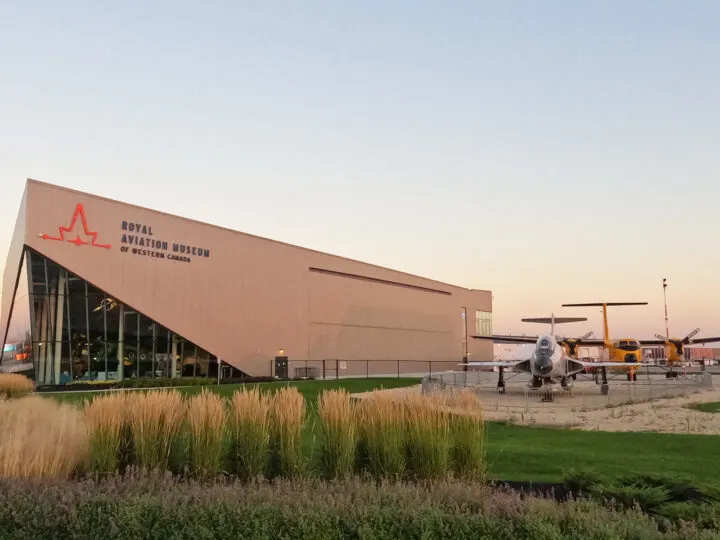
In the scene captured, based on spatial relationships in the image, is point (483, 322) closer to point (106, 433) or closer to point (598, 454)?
point (598, 454)

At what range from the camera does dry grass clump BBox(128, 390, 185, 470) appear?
767cm

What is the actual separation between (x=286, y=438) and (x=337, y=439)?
2.16ft

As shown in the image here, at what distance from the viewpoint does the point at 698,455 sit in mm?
10781

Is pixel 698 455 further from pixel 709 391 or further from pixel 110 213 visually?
pixel 110 213

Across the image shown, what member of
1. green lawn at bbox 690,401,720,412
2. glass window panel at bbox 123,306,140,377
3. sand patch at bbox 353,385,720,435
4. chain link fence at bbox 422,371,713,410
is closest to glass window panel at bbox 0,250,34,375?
glass window panel at bbox 123,306,140,377

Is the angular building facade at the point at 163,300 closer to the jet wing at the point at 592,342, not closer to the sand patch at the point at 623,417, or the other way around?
the jet wing at the point at 592,342

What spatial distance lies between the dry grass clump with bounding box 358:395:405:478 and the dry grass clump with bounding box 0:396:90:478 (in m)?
3.48

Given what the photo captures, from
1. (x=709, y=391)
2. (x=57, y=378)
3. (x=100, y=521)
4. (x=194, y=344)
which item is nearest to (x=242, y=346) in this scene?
(x=194, y=344)

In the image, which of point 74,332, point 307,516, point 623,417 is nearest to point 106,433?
point 307,516

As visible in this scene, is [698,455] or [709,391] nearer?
[698,455]

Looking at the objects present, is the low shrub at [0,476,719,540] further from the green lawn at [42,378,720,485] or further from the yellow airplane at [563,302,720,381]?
the yellow airplane at [563,302,720,381]

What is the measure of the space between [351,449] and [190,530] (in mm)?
3049

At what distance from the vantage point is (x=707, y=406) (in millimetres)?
20875

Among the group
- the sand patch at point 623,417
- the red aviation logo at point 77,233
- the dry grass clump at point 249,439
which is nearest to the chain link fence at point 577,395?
the sand patch at point 623,417
